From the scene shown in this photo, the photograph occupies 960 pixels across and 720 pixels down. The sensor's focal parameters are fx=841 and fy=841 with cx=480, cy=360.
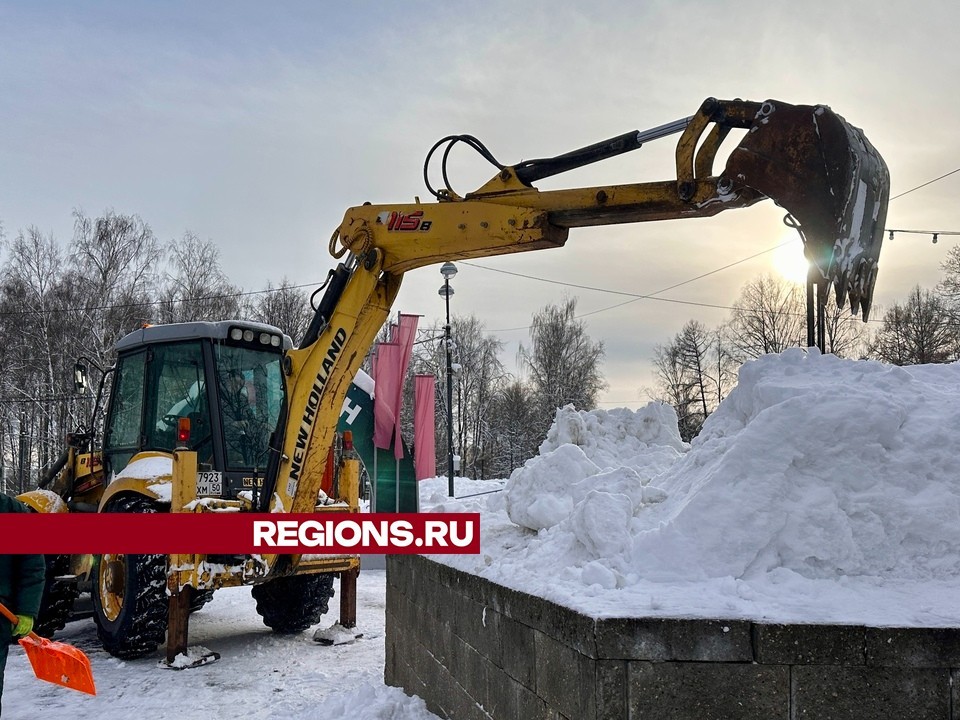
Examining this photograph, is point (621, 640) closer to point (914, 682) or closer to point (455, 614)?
point (914, 682)


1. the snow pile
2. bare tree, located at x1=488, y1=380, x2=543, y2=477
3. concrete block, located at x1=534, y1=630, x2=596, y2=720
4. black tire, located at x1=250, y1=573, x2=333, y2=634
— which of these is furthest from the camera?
bare tree, located at x1=488, y1=380, x2=543, y2=477

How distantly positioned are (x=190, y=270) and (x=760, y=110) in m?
32.2

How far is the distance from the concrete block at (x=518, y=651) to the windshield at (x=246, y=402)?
5485 mm

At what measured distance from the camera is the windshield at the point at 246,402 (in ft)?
28.8

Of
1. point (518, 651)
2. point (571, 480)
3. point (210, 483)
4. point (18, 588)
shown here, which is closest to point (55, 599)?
point (210, 483)

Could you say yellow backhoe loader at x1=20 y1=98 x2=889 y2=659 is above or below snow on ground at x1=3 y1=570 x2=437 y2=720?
above

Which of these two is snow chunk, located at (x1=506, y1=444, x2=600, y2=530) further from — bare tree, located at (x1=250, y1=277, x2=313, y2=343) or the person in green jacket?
bare tree, located at (x1=250, y1=277, x2=313, y2=343)

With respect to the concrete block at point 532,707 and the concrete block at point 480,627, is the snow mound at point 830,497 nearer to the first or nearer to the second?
the concrete block at point 532,707

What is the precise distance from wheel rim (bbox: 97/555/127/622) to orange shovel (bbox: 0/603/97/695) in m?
3.16

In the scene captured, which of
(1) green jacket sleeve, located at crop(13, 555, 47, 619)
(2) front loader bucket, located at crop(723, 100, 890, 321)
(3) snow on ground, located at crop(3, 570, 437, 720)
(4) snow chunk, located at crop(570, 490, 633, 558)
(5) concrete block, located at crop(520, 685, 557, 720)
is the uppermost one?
(2) front loader bucket, located at crop(723, 100, 890, 321)

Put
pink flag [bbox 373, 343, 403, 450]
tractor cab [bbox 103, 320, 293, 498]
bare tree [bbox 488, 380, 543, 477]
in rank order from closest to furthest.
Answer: tractor cab [bbox 103, 320, 293, 498]
pink flag [bbox 373, 343, 403, 450]
bare tree [bbox 488, 380, 543, 477]

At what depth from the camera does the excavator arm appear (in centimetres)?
411

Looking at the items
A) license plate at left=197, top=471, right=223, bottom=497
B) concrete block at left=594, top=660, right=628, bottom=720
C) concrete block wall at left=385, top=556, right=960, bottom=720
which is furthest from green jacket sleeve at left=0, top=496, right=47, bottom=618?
license plate at left=197, top=471, right=223, bottom=497

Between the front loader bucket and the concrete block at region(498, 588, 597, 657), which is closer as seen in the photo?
the concrete block at region(498, 588, 597, 657)
